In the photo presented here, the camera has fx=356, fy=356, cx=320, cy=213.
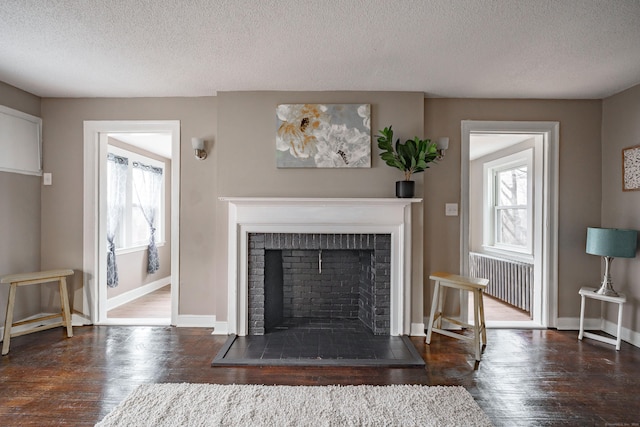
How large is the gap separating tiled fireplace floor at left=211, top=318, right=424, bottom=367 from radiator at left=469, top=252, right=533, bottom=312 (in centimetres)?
200

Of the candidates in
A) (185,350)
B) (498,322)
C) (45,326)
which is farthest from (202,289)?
(498,322)

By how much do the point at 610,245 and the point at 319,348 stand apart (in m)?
2.75

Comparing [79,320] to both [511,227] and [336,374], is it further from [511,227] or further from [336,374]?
[511,227]

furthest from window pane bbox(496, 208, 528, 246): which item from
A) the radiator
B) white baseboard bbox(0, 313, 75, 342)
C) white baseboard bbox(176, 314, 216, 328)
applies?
white baseboard bbox(0, 313, 75, 342)

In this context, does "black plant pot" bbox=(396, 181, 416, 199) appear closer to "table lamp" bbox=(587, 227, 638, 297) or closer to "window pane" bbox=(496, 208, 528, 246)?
"table lamp" bbox=(587, 227, 638, 297)

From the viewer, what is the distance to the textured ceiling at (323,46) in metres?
2.12

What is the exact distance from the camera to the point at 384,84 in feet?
10.8

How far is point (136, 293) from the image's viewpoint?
16.5 feet

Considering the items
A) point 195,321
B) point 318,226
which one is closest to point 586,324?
point 318,226

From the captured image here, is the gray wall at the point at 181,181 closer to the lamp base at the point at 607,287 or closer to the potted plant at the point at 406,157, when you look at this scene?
the potted plant at the point at 406,157

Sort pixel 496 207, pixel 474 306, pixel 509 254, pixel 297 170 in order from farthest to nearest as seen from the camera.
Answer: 1. pixel 496 207
2. pixel 509 254
3. pixel 297 170
4. pixel 474 306

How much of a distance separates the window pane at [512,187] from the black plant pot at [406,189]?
258 centimetres

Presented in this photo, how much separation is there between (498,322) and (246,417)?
3.00 metres

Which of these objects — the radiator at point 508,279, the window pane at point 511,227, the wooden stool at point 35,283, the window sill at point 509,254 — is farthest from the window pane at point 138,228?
the window pane at point 511,227
